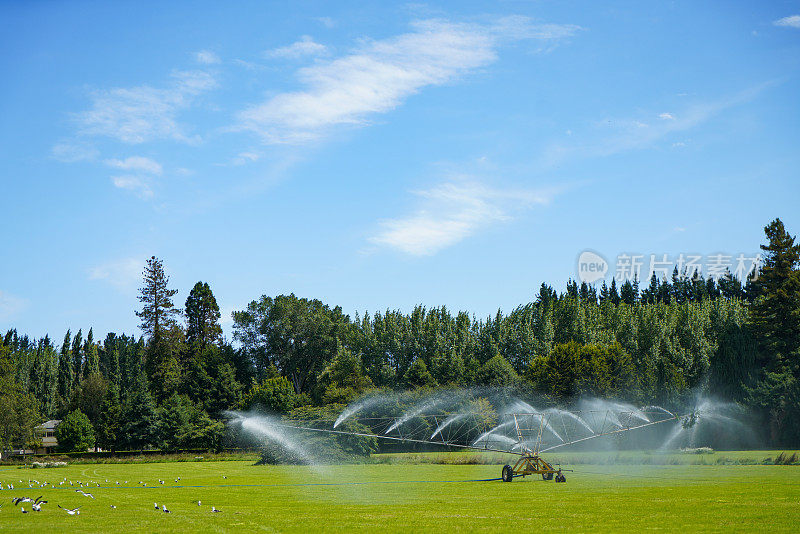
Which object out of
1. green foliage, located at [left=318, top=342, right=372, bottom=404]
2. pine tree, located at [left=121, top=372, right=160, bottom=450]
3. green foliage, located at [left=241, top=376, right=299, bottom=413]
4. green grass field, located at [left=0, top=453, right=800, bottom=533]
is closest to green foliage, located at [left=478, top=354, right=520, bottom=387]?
green foliage, located at [left=318, top=342, right=372, bottom=404]

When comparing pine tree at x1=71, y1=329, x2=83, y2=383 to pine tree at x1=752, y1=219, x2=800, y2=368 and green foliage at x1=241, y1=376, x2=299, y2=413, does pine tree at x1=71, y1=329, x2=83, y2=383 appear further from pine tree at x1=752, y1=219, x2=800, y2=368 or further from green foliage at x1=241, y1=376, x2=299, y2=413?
pine tree at x1=752, y1=219, x2=800, y2=368

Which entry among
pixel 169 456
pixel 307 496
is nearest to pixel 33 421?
pixel 169 456

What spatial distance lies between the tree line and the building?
3785 millimetres

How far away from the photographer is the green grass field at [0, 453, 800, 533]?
813 inches

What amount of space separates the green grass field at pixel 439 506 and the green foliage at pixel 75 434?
79.6 metres

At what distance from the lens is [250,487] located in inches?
1511

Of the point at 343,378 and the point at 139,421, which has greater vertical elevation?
the point at 343,378

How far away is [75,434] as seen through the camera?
111250 mm

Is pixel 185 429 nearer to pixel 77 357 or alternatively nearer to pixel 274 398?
pixel 274 398

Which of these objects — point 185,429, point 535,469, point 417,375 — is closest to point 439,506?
point 535,469

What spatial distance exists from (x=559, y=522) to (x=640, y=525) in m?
2.28

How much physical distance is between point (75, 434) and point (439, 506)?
3986 inches

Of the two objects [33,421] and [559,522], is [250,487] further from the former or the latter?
[33,421]

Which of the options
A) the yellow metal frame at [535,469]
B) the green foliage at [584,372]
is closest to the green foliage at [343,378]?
the green foliage at [584,372]
